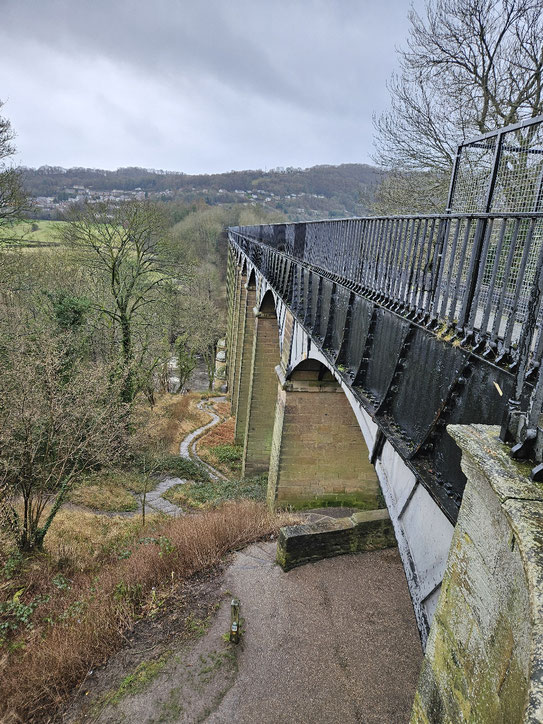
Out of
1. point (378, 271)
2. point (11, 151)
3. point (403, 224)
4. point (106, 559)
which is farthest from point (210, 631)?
point (11, 151)

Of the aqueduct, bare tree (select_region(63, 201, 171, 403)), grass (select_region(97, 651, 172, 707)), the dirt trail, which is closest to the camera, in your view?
the aqueduct

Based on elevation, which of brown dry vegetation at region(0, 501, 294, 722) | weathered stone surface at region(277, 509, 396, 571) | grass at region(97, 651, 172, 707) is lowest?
brown dry vegetation at region(0, 501, 294, 722)

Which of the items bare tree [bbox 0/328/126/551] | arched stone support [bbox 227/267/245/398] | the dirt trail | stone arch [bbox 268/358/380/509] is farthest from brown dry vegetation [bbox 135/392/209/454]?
the dirt trail

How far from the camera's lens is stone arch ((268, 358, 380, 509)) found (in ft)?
35.3

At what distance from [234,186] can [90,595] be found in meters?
132

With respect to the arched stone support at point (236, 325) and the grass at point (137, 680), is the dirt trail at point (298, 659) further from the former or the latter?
the arched stone support at point (236, 325)

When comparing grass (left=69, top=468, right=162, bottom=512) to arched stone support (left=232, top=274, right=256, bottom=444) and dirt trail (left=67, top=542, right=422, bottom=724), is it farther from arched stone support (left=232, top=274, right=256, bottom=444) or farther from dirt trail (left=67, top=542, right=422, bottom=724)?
dirt trail (left=67, top=542, right=422, bottom=724)

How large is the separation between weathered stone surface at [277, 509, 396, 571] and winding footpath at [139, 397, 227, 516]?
750 cm

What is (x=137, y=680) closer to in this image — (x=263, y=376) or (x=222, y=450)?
(x=263, y=376)

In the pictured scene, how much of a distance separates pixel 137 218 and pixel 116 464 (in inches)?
456

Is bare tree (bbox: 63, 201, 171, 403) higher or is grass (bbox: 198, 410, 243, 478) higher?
bare tree (bbox: 63, 201, 171, 403)

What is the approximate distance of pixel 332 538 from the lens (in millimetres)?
8664

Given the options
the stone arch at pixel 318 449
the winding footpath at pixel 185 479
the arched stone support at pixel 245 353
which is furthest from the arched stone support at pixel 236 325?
the stone arch at pixel 318 449

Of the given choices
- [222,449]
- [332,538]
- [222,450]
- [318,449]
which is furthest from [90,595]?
[222,449]
